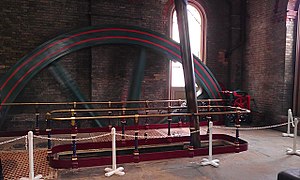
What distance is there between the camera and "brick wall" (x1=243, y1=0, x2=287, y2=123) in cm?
636

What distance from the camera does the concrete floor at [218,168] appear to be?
10.6 ft

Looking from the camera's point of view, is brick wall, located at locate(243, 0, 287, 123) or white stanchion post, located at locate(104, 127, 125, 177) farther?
brick wall, located at locate(243, 0, 287, 123)

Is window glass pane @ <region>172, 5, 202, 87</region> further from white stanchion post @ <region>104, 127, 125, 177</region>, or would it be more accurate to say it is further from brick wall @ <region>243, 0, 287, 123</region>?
white stanchion post @ <region>104, 127, 125, 177</region>

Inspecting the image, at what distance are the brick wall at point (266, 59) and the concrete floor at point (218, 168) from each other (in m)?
2.45

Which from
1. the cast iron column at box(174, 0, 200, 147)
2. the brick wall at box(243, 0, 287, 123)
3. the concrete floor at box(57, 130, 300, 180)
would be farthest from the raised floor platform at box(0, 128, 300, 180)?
the brick wall at box(243, 0, 287, 123)

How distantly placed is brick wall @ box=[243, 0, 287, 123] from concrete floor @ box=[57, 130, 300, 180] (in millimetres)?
2452

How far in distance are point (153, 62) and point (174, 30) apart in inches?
55.1

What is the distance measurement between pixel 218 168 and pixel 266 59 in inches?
183

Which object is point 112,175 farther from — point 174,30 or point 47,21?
point 174,30

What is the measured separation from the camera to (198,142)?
14.5 feet

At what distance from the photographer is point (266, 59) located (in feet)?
22.7

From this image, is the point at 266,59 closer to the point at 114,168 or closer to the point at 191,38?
the point at 191,38

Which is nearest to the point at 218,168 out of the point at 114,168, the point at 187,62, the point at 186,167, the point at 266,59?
the point at 186,167

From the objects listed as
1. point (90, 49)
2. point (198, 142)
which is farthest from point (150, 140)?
point (90, 49)
